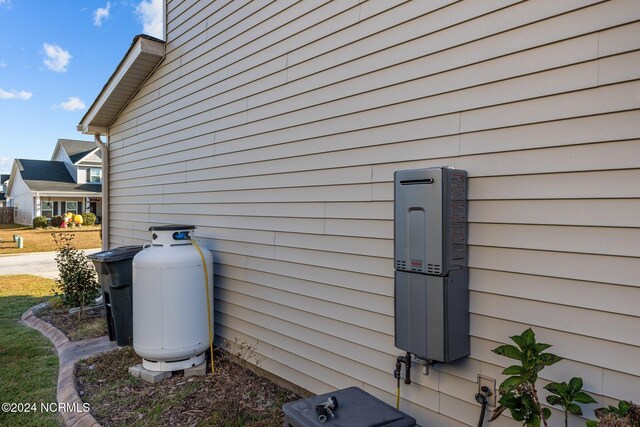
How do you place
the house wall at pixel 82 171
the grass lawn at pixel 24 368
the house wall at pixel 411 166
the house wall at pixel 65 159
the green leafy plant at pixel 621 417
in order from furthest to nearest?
the house wall at pixel 65 159 < the house wall at pixel 82 171 < the grass lawn at pixel 24 368 < the house wall at pixel 411 166 < the green leafy plant at pixel 621 417

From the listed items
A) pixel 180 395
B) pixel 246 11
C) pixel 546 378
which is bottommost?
pixel 180 395

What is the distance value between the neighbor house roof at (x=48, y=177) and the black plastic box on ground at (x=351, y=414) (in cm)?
3016

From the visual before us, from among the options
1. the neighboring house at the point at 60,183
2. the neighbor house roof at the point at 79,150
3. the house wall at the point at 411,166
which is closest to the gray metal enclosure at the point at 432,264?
the house wall at the point at 411,166

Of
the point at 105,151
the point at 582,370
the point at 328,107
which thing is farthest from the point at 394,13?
the point at 105,151

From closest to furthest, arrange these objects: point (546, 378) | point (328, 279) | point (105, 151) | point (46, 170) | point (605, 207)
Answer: point (605, 207)
point (546, 378)
point (328, 279)
point (105, 151)
point (46, 170)

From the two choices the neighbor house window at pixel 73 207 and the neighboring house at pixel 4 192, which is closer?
the neighbor house window at pixel 73 207

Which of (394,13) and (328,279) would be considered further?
(328,279)

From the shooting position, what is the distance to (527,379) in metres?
1.72

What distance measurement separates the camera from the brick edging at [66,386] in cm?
309

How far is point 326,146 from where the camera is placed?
3.25 metres

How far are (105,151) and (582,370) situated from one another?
25.3 ft

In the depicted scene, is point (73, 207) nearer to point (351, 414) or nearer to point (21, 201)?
point (21, 201)

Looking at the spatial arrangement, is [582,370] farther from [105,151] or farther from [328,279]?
[105,151]

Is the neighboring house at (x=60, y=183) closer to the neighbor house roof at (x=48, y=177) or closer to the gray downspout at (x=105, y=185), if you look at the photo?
the neighbor house roof at (x=48, y=177)
